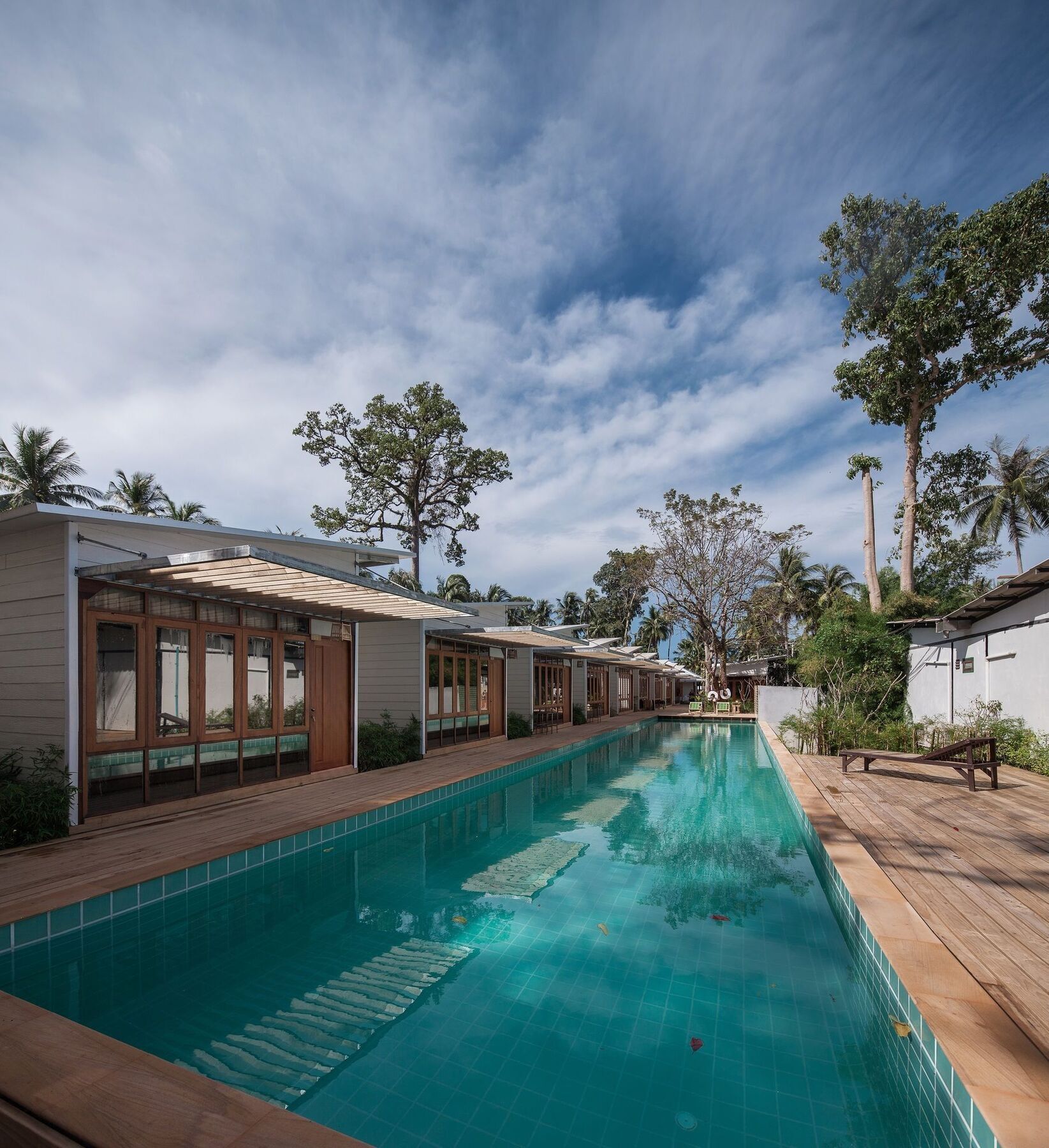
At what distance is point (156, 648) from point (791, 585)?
3430cm

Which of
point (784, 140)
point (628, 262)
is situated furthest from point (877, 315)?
point (784, 140)

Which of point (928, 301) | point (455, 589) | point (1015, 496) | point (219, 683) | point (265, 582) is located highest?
point (928, 301)

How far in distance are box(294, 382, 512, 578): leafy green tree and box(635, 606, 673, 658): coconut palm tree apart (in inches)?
1010

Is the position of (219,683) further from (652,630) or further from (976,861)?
(652,630)

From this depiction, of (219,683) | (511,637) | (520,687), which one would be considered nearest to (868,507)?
(520,687)

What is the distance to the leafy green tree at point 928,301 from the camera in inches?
555

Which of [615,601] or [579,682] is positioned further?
[615,601]

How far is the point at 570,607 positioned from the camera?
149ft

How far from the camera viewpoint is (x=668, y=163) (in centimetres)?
1085

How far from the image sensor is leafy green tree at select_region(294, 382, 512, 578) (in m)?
21.5

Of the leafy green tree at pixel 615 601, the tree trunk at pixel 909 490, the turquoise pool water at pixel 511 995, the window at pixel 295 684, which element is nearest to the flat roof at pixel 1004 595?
the tree trunk at pixel 909 490

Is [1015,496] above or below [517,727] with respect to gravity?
above

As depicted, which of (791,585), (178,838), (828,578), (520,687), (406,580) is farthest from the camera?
(828,578)

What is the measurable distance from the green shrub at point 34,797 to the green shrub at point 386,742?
4684mm
